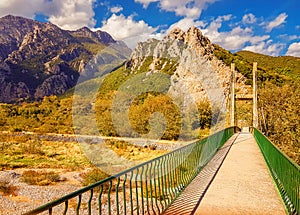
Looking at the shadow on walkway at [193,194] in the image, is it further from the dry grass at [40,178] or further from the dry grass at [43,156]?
the dry grass at [43,156]

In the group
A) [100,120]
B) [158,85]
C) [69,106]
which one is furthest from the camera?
[69,106]

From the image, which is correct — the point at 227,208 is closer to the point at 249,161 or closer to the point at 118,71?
the point at 249,161

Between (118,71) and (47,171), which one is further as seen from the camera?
(118,71)

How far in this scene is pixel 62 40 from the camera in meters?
164

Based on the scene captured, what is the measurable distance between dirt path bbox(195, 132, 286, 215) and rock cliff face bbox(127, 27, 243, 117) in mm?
27349

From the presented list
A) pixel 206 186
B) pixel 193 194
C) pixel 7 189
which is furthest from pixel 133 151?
pixel 193 194

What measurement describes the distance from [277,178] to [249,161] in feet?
11.3

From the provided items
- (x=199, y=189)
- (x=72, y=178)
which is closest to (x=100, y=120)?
(x=72, y=178)

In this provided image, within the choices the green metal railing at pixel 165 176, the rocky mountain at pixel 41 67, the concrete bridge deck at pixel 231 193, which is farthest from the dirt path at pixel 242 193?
the rocky mountain at pixel 41 67

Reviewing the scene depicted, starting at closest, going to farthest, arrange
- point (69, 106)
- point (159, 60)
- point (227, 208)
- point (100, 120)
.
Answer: point (227, 208) → point (100, 120) → point (69, 106) → point (159, 60)

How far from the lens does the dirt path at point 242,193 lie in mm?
4707

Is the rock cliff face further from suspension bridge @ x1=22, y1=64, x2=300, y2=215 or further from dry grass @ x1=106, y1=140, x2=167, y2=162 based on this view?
→ suspension bridge @ x1=22, y1=64, x2=300, y2=215

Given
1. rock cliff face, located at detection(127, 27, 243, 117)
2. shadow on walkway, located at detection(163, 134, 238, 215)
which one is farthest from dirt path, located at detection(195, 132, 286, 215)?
rock cliff face, located at detection(127, 27, 243, 117)

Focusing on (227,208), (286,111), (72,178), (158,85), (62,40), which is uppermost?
(62,40)
